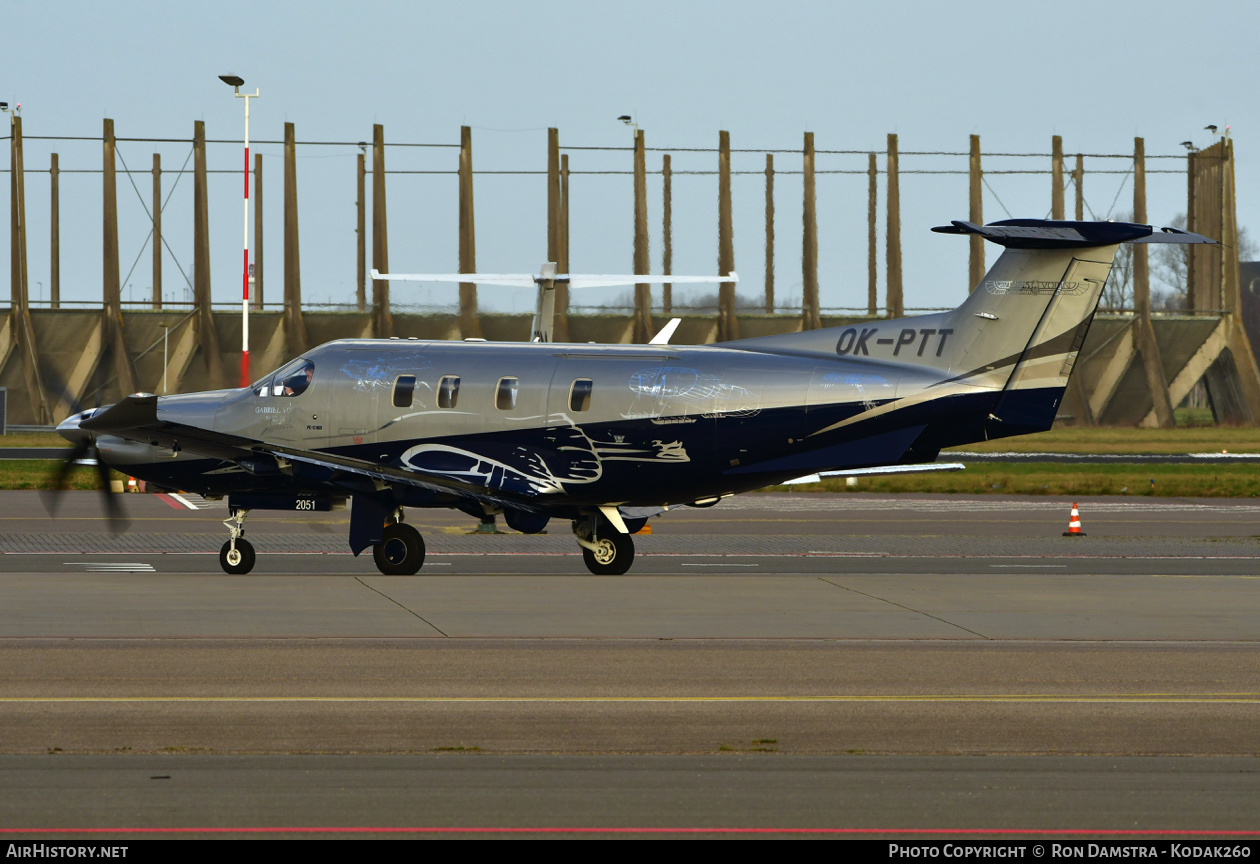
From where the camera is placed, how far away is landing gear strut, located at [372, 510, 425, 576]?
20.7 meters

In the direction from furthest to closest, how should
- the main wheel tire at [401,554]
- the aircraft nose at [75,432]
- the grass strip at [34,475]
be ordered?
the grass strip at [34,475] < the aircraft nose at [75,432] < the main wheel tire at [401,554]

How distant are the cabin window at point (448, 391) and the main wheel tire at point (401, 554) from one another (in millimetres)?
1986

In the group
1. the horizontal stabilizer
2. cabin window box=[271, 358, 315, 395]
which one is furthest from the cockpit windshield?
the horizontal stabilizer

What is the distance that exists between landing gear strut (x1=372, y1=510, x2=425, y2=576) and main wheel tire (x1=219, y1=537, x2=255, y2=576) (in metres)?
1.76

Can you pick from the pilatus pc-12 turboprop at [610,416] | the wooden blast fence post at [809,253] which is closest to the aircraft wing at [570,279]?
the pilatus pc-12 turboprop at [610,416]

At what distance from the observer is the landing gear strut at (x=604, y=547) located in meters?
21.5

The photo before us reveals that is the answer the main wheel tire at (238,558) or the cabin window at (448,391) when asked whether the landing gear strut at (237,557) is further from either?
the cabin window at (448,391)

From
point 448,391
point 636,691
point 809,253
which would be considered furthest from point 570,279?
point 809,253

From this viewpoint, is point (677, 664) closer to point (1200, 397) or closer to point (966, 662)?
point (966, 662)

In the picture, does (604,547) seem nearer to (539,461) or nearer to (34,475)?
(539,461)

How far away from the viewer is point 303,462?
20938 millimetres

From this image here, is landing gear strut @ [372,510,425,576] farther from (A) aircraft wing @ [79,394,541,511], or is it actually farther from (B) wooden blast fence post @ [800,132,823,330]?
(B) wooden blast fence post @ [800,132,823,330]

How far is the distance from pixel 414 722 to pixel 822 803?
351 centimetres

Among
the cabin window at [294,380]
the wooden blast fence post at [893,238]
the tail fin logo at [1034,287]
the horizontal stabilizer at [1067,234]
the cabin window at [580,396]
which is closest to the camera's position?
the horizontal stabilizer at [1067,234]
